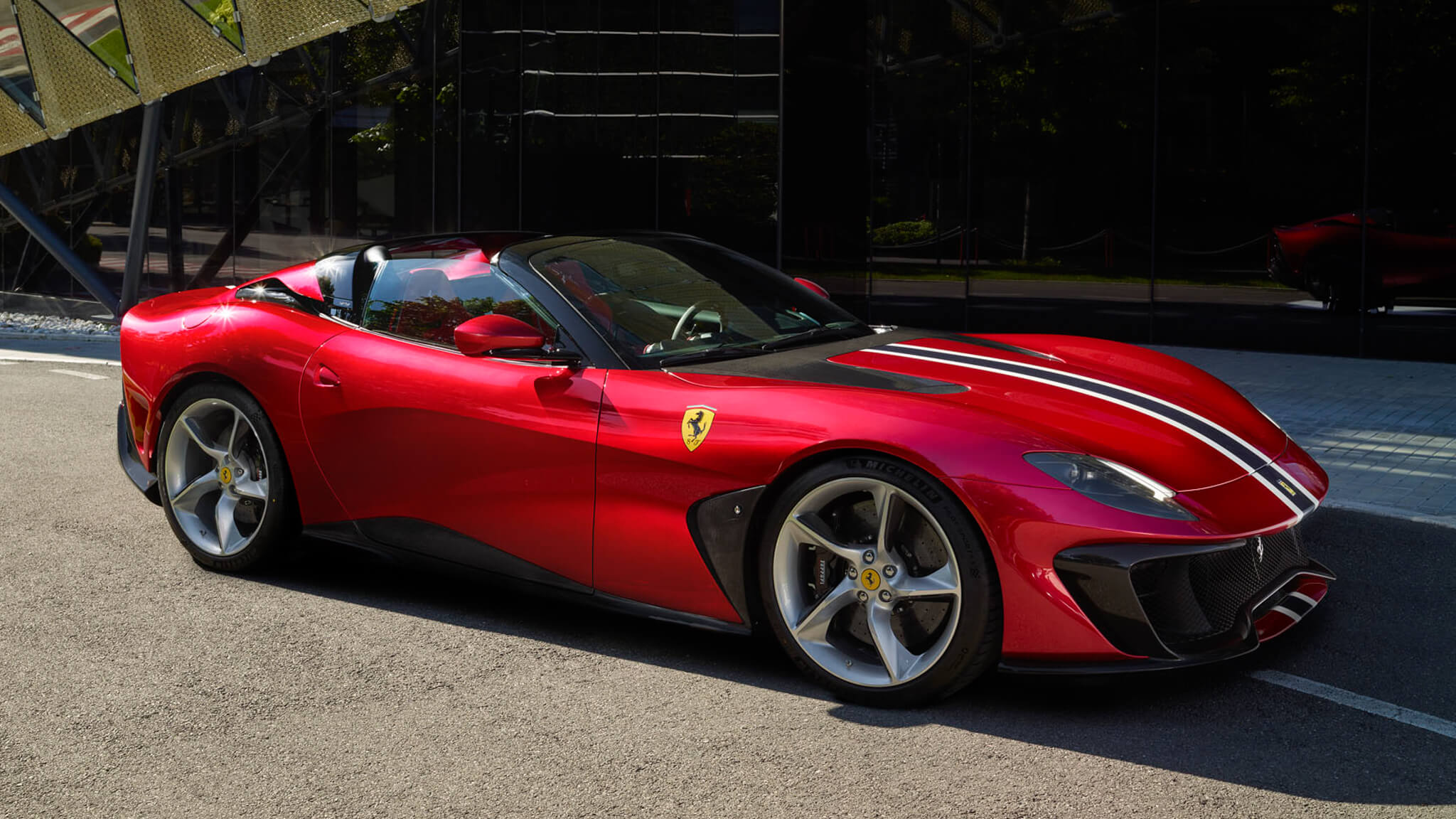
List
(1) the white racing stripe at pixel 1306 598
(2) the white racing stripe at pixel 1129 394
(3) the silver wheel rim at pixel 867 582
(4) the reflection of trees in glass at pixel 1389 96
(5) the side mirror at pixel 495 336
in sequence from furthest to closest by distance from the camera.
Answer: (4) the reflection of trees in glass at pixel 1389 96
(5) the side mirror at pixel 495 336
(1) the white racing stripe at pixel 1306 598
(2) the white racing stripe at pixel 1129 394
(3) the silver wheel rim at pixel 867 582

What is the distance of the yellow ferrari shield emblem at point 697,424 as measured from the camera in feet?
13.4

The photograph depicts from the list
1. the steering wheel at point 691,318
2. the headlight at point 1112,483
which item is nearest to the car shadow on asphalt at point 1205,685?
the headlight at point 1112,483

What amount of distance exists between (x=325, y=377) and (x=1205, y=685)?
3034 millimetres

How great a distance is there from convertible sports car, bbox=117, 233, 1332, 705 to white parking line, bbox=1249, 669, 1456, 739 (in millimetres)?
164

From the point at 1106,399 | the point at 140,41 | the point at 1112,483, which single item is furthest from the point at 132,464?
the point at 140,41

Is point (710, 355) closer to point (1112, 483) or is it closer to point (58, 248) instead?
point (1112, 483)

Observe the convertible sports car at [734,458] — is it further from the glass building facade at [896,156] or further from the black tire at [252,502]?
the glass building facade at [896,156]

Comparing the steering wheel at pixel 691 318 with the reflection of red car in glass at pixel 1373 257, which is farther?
the reflection of red car in glass at pixel 1373 257

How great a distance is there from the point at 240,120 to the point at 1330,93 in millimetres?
14027

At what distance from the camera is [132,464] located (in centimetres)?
575

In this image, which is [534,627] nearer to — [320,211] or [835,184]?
[835,184]

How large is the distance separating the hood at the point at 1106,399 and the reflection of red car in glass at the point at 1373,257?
9081 mm

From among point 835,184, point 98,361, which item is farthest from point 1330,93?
point 98,361

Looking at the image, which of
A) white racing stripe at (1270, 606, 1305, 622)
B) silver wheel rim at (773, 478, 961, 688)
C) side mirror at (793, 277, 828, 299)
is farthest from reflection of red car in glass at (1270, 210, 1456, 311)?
silver wheel rim at (773, 478, 961, 688)
